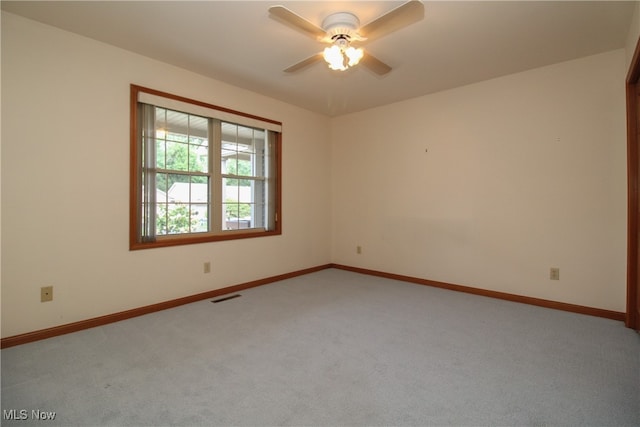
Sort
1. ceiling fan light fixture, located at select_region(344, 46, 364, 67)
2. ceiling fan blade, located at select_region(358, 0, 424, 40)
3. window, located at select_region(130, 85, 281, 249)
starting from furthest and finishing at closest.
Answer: window, located at select_region(130, 85, 281, 249), ceiling fan light fixture, located at select_region(344, 46, 364, 67), ceiling fan blade, located at select_region(358, 0, 424, 40)

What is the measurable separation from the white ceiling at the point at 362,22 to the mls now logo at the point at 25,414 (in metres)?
2.54

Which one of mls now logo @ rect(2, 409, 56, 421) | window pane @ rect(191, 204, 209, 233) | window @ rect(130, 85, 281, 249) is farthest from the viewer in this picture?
window pane @ rect(191, 204, 209, 233)

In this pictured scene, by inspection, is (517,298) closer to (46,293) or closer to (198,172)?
(198,172)

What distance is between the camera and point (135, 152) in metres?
2.89

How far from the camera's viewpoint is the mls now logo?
149 centimetres

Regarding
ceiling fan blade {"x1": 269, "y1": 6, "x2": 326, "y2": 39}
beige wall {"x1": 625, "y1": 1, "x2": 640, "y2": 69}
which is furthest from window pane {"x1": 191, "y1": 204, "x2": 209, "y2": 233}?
beige wall {"x1": 625, "y1": 1, "x2": 640, "y2": 69}

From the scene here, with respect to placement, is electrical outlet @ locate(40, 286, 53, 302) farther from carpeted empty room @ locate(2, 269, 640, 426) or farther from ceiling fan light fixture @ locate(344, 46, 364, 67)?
ceiling fan light fixture @ locate(344, 46, 364, 67)

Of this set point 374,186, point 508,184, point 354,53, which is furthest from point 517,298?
point 354,53

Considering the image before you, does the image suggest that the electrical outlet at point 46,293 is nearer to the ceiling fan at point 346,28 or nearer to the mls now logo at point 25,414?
the mls now logo at point 25,414

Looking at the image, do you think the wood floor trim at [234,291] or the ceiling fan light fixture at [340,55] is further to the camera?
the wood floor trim at [234,291]

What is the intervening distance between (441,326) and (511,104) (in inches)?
98.1

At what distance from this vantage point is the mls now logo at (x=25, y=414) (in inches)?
58.7

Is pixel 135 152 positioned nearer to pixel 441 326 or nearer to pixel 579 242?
pixel 441 326

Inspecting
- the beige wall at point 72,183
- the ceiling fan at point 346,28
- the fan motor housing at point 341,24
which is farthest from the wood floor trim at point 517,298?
the fan motor housing at point 341,24
